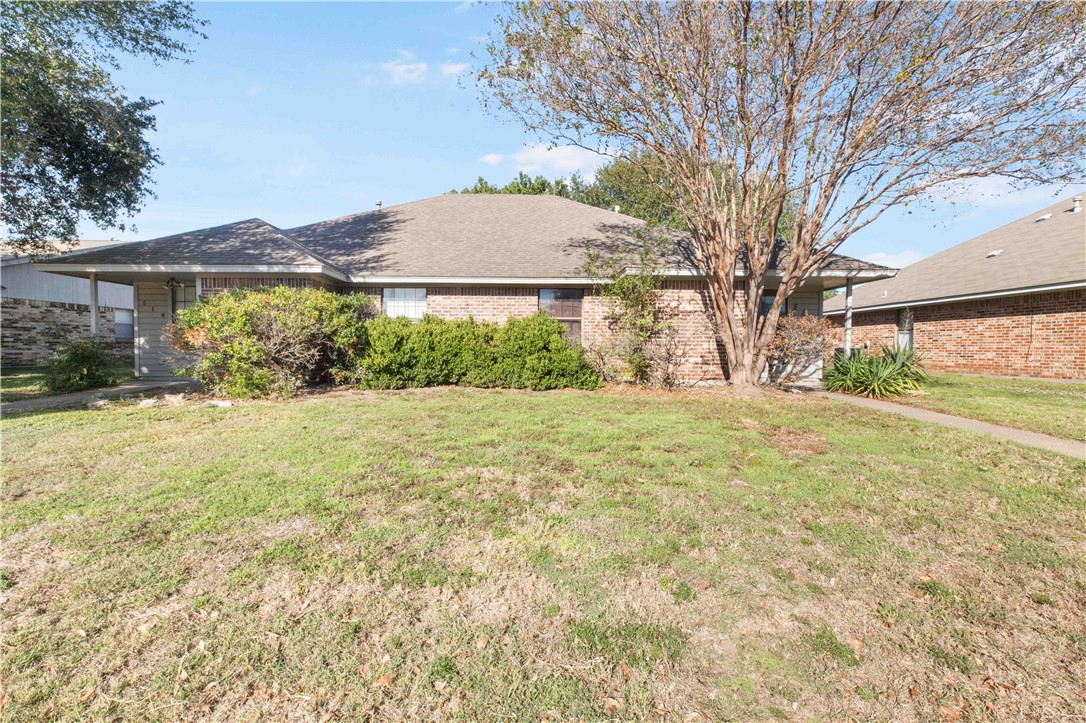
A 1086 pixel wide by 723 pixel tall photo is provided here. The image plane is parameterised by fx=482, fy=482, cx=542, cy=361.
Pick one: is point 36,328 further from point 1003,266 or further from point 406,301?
point 1003,266

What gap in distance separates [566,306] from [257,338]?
21.6 feet

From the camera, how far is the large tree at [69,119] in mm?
9281

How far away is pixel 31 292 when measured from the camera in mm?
16594

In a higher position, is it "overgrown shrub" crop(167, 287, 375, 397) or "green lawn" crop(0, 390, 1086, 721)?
"overgrown shrub" crop(167, 287, 375, 397)

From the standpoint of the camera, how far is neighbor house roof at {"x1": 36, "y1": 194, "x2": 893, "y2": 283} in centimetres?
1077

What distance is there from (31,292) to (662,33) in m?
21.6

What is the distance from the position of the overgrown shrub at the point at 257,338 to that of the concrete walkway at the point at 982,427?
10313mm

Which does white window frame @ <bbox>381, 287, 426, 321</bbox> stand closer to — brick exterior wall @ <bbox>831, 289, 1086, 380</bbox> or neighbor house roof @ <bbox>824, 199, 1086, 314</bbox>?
brick exterior wall @ <bbox>831, 289, 1086, 380</bbox>

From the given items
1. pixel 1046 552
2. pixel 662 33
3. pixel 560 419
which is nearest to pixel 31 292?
pixel 560 419

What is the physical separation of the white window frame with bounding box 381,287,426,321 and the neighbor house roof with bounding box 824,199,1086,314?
1691cm

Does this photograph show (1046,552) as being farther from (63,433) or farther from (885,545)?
(63,433)

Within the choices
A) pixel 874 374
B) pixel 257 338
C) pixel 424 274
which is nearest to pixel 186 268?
pixel 257 338

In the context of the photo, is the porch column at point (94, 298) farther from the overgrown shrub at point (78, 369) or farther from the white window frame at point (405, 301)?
A: the white window frame at point (405, 301)

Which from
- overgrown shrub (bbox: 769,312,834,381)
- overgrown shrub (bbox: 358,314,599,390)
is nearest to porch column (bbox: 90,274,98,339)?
overgrown shrub (bbox: 358,314,599,390)
